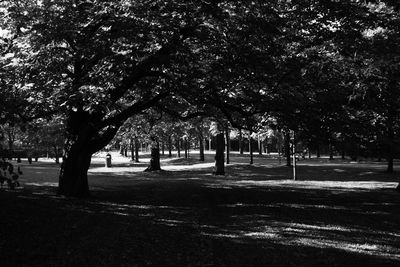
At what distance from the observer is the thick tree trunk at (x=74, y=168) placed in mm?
16859

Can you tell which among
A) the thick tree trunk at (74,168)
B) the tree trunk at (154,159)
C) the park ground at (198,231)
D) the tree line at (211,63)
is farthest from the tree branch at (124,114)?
the tree trunk at (154,159)

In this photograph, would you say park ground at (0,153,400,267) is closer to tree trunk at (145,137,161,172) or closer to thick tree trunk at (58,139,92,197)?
thick tree trunk at (58,139,92,197)

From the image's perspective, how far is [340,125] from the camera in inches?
659

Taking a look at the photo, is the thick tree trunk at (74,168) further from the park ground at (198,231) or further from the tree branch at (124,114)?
the tree branch at (124,114)

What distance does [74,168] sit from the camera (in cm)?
1700

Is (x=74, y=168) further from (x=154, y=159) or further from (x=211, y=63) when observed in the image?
(x=154, y=159)

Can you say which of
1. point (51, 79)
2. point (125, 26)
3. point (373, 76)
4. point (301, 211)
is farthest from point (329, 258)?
point (51, 79)

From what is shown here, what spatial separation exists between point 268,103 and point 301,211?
4.49m

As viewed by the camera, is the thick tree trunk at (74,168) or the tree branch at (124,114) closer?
the tree branch at (124,114)

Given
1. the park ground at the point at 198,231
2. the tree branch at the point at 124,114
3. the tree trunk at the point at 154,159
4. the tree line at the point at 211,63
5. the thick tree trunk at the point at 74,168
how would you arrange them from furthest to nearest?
1. the tree trunk at the point at 154,159
2. the thick tree trunk at the point at 74,168
3. the tree branch at the point at 124,114
4. the tree line at the point at 211,63
5. the park ground at the point at 198,231

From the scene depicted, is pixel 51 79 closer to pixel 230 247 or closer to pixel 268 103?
pixel 268 103

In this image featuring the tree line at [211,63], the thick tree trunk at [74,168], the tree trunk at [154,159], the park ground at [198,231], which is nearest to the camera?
the park ground at [198,231]

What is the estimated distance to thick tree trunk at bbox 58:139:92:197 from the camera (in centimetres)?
1686

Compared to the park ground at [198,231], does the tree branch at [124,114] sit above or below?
above
